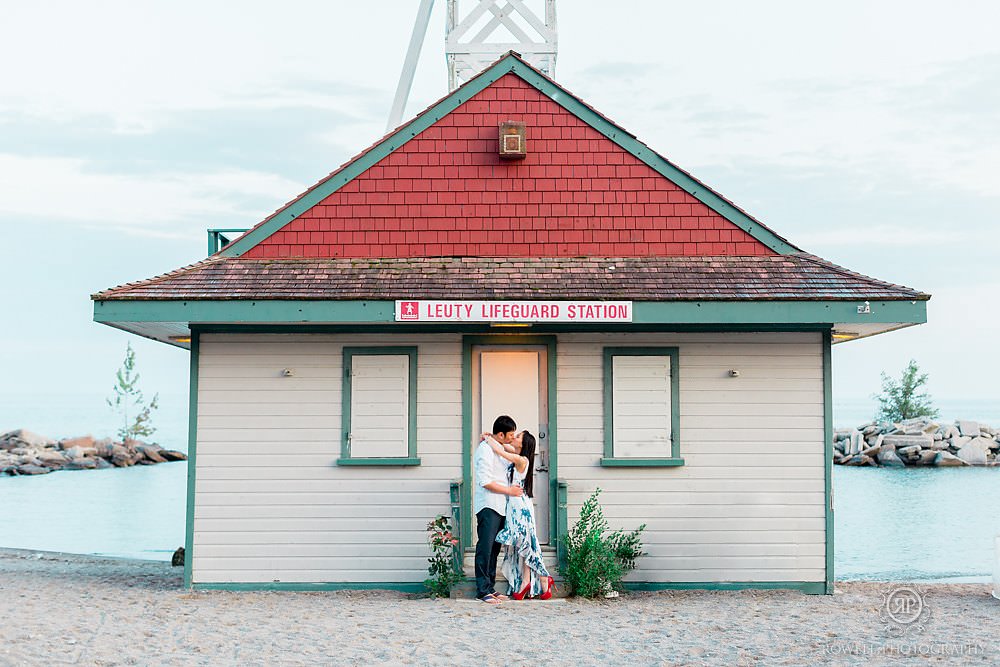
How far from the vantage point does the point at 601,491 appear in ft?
41.1

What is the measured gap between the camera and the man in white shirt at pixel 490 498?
451 inches

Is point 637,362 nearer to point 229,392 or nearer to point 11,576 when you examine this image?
point 229,392

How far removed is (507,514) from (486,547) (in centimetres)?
40

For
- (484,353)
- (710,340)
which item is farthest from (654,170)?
(484,353)

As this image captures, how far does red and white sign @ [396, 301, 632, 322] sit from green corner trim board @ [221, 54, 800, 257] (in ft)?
7.33

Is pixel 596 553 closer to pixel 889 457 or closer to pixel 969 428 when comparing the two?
pixel 889 457

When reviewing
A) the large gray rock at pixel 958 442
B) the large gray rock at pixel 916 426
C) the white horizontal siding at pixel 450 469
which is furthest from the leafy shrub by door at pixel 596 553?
the large gray rock at pixel 958 442

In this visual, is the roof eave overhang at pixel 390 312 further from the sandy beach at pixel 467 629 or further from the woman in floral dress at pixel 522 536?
the sandy beach at pixel 467 629

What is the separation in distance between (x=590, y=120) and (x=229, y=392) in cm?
537

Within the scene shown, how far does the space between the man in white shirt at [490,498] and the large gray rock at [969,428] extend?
45.2 m

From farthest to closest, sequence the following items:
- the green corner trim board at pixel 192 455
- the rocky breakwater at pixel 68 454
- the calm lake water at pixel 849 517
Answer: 1. the rocky breakwater at pixel 68 454
2. the calm lake water at pixel 849 517
3. the green corner trim board at pixel 192 455

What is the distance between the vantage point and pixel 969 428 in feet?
172

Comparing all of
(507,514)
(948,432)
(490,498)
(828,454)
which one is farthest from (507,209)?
(948,432)

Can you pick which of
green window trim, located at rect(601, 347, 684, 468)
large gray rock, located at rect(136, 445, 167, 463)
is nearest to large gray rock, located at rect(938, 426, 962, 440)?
large gray rock, located at rect(136, 445, 167, 463)
